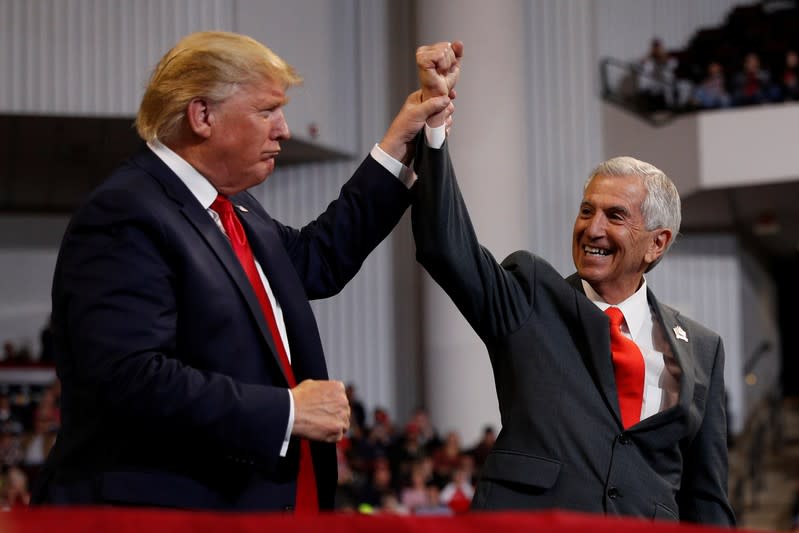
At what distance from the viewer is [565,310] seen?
2.67 m

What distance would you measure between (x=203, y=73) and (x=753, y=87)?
11.4 m

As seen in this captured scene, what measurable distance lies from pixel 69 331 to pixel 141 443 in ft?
0.79

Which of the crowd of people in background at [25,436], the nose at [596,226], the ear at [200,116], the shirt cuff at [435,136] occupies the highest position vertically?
the ear at [200,116]

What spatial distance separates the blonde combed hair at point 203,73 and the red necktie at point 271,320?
21 centimetres

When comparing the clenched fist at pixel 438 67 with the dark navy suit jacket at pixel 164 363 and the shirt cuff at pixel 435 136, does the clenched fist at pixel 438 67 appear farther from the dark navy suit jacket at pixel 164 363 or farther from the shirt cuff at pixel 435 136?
the dark navy suit jacket at pixel 164 363

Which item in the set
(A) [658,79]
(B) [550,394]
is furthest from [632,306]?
(A) [658,79]

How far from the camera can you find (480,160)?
1250cm

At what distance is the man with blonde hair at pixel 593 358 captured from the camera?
254 cm

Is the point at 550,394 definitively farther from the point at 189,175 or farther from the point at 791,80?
the point at 791,80

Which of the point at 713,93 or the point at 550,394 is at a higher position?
the point at 713,93

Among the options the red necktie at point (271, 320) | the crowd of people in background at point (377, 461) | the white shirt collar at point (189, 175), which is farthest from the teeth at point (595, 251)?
the crowd of people in background at point (377, 461)

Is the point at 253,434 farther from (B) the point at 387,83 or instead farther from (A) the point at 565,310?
(B) the point at 387,83

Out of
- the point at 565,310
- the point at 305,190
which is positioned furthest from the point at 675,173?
the point at 565,310

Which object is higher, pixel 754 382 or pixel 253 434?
pixel 253 434
